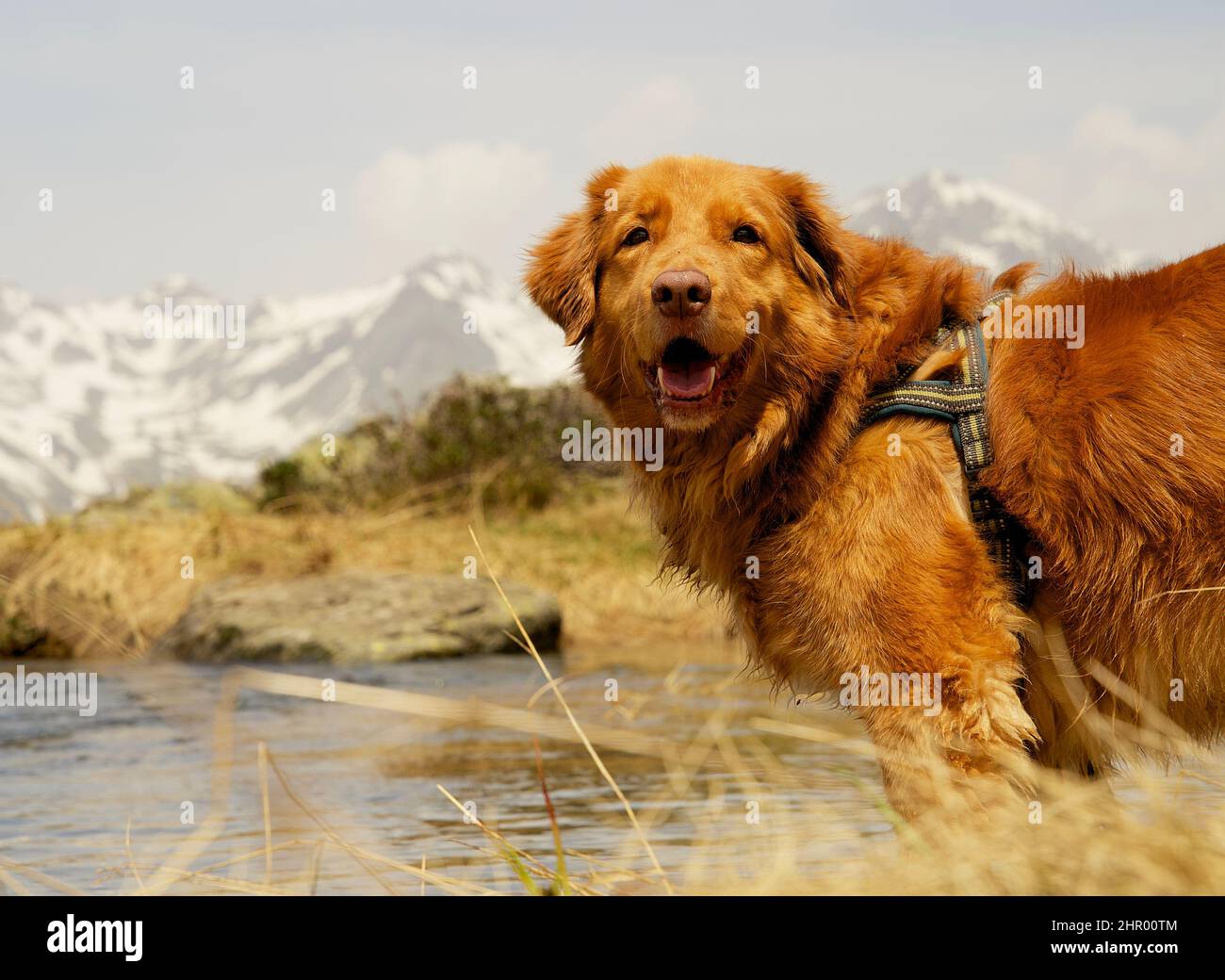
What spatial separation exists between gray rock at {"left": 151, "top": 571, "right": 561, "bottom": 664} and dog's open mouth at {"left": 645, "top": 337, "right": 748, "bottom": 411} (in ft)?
20.8

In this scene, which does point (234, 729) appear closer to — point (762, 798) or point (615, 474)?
point (762, 798)

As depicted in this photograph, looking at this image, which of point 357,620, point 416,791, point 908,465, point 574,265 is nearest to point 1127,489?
point 908,465

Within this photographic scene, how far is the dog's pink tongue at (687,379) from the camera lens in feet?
13.1

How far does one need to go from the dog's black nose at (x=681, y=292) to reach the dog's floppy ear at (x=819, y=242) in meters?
0.51

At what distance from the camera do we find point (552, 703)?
800 centimetres

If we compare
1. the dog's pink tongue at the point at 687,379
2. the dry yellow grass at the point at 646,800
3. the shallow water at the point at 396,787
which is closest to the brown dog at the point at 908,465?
the dog's pink tongue at the point at 687,379

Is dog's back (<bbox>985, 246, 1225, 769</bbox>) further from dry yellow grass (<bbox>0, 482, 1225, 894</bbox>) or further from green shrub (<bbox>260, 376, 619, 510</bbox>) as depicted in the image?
green shrub (<bbox>260, 376, 619, 510</bbox>)

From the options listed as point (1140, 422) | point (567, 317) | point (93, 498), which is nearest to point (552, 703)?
point (567, 317)

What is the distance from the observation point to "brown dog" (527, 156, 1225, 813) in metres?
3.45

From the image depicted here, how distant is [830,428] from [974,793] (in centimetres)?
123

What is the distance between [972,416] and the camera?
369 centimetres

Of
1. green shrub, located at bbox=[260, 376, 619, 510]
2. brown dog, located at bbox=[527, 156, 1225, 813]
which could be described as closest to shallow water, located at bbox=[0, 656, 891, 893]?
brown dog, located at bbox=[527, 156, 1225, 813]

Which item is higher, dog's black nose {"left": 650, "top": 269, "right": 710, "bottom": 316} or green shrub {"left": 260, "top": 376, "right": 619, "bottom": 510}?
dog's black nose {"left": 650, "top": 269, "right": 710, "bottom": 316}

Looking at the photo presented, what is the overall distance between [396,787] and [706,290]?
10.5 feet
